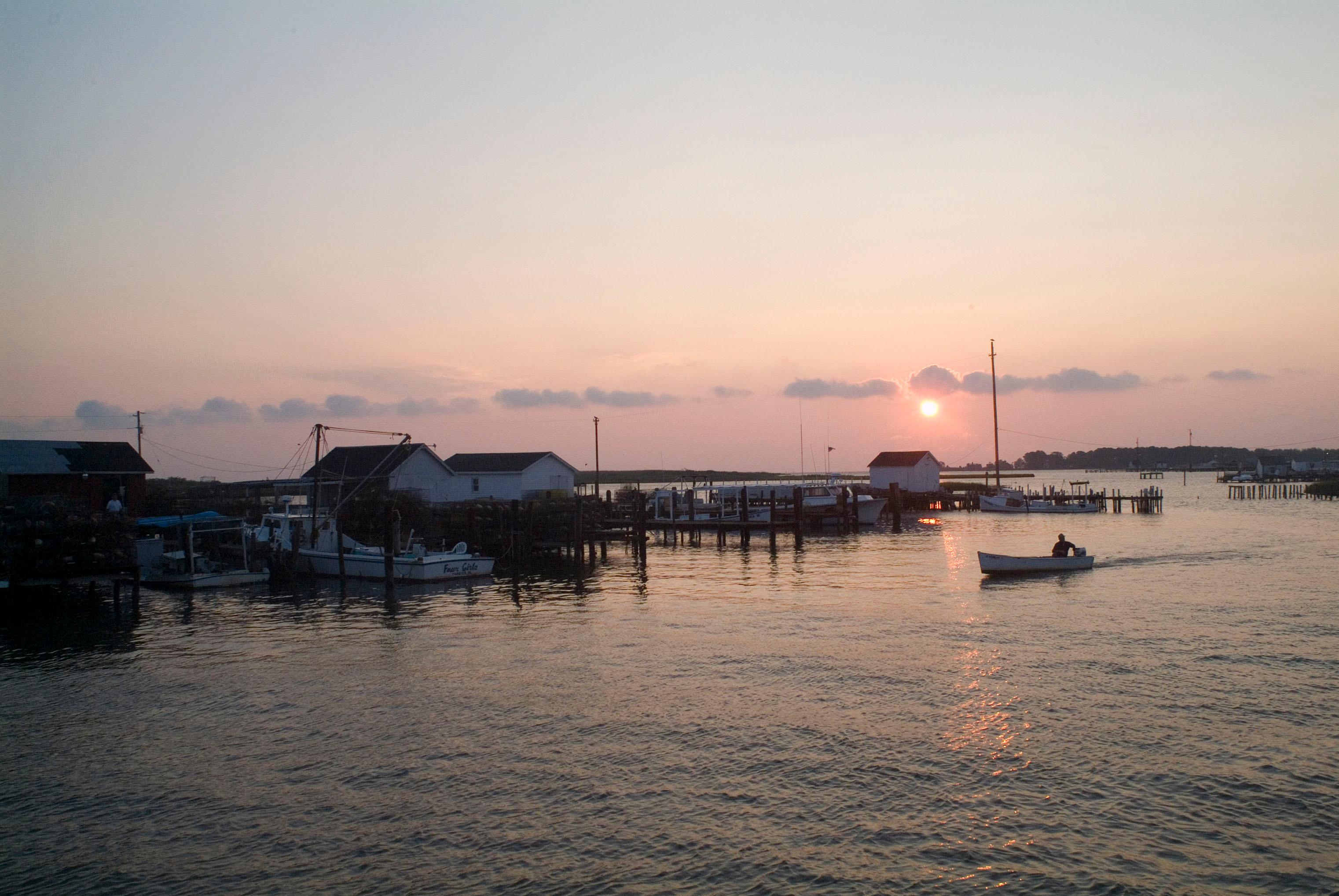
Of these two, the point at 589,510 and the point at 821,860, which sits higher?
the point at 589,510

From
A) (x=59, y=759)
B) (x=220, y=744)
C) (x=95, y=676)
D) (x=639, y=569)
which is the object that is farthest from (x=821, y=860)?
(x=639, y=569)

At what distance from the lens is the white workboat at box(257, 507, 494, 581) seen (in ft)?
132

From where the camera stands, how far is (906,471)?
9125 cm

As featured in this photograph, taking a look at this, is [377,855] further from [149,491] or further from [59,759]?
[149,491]

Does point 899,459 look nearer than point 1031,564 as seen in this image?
No

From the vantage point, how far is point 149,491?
2904 inches

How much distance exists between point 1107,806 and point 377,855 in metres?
10.2

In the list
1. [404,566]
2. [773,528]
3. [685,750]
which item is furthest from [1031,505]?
[685,750]

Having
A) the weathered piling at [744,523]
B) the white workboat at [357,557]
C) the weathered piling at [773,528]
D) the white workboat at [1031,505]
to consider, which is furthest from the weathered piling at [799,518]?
the white workboat at [1031,505]

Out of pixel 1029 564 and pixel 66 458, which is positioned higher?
pixel 66 458

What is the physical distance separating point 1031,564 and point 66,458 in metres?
49.1

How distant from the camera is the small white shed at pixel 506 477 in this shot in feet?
224

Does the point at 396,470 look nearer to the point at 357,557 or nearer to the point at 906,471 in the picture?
the point at 357,557

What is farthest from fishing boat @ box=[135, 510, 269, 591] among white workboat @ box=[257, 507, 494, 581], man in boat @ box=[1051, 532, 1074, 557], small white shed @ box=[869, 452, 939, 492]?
small white shed @ box=[869, 452, 939, 492]
